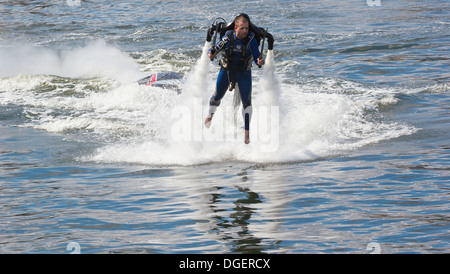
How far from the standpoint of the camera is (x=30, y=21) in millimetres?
39500

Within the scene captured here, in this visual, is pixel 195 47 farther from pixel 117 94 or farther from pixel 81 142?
pixel 81 142

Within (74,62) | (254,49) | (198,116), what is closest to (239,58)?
(254,49)

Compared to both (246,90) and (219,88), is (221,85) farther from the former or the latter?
(246,90)

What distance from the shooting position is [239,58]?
1348cm

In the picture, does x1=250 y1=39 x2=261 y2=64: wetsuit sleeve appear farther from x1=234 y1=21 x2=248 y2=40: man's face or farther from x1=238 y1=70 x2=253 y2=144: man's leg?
x1=238 y1=70 x2=253 y2=144: man's leg

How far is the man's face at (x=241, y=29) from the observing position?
42.8 ft

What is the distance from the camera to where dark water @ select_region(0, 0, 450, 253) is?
9.45 meters

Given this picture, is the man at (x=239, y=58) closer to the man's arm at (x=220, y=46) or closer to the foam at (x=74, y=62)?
the man's arm at (x=220, y=46)

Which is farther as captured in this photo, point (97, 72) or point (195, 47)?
point (195, 47)

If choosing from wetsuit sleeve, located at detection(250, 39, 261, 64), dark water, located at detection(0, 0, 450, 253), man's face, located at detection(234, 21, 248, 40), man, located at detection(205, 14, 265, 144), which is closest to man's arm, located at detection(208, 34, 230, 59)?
man, located at detection(205, 14, 265, 144)

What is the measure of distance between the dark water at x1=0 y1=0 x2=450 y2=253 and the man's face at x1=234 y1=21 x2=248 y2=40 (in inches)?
34.4

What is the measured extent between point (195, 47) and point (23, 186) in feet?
58.3

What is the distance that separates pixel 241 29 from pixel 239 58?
66 cm
